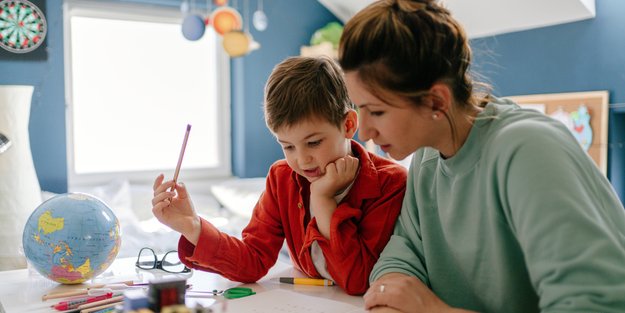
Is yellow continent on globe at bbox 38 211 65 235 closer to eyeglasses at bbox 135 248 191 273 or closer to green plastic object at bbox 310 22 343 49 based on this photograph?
eyeglasses at bbox 135 248 191 273

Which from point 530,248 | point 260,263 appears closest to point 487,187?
point 530,248

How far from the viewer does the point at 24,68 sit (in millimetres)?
3146

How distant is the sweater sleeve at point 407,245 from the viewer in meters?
1.06

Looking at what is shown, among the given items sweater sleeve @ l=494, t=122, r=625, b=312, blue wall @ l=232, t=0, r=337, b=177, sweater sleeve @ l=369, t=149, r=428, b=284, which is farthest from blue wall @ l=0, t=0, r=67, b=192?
sweater sleeve @ l=494, t=122, r=625, b=312

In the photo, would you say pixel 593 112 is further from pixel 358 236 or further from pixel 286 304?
pixel 286 304

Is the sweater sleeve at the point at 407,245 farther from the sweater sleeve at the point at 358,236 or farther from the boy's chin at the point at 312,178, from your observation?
the boy's chin at the point at 312,178

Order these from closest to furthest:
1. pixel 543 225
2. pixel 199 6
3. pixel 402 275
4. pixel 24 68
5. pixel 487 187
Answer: pixel 543 225 → pixel 487 187 → pixel 402 275 → pixel 24 68 → pixel 199 6

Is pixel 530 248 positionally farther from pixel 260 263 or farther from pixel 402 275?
pixel 260 263

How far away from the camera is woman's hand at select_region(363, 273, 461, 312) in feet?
3.10

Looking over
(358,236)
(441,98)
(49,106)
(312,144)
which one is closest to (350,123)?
(312,144)

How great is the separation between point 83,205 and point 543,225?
0.93 metres

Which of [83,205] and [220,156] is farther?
[220,156]

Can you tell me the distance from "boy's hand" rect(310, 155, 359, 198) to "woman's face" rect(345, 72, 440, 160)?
0.22 metres

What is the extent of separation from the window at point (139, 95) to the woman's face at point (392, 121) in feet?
9.33
